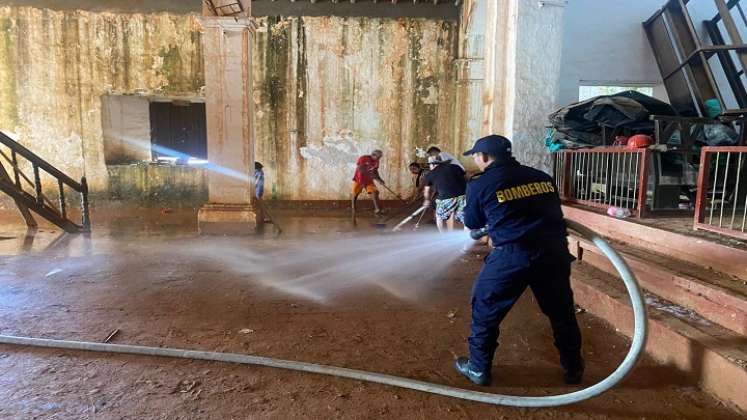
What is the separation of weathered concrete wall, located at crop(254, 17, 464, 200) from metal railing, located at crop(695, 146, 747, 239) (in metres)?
6.30

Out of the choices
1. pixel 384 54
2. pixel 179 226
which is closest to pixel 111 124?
pixel 179 226

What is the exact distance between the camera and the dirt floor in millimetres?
2580

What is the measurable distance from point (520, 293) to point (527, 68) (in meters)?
4.74

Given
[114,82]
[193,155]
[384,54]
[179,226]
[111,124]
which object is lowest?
[179,226]

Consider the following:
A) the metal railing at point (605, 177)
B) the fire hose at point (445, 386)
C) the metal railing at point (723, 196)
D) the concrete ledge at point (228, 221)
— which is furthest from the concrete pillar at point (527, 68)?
the concrete ledge at point (228, 221)

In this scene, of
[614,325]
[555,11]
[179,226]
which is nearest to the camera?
[614,325]

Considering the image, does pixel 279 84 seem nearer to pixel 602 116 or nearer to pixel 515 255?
pixel 602 116

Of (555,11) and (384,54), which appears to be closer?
(555,11)

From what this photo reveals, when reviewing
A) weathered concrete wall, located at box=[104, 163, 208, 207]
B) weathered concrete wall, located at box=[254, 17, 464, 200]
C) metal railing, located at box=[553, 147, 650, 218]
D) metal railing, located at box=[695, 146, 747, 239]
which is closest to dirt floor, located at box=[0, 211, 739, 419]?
metal railing, located at box=[695, 146, 747, 239]

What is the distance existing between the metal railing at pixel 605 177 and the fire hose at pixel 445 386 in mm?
2556

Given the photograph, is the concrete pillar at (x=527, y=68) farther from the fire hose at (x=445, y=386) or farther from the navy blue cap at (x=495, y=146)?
the fire hose at (x=445, y=386)

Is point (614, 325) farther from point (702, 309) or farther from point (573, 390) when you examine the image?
point (573, 390)

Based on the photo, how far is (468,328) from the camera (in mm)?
3793

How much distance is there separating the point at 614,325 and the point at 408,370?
1929 millimetres
